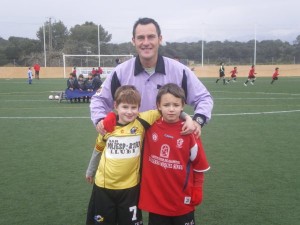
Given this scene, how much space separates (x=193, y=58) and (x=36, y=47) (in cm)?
2790

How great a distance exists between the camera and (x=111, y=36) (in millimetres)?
81562

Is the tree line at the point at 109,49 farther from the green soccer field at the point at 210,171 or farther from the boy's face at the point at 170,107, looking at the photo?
the boy's face at the point at 170,107

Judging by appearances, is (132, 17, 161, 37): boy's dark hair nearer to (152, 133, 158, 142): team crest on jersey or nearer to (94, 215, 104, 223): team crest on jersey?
(152, 133, 158, 142): team crest on jersey

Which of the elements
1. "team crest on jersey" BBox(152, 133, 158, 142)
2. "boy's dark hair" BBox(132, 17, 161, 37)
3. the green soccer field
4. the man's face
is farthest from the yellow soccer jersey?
the green soccer field

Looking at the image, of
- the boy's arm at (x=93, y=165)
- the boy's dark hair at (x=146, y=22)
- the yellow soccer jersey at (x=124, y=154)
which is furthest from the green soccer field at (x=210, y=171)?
the boy's dark hair at (x=146, y=22)

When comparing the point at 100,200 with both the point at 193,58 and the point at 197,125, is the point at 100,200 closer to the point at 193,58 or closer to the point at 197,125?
the point at 197,125

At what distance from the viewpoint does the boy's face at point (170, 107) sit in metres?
3.17

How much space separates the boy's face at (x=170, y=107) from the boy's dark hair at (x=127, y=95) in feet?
0.70

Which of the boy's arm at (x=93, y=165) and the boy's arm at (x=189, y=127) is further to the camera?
the boy's arm at (x=93, y=165)

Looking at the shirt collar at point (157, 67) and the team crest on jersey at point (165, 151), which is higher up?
the shirt collar at point (157, 67)

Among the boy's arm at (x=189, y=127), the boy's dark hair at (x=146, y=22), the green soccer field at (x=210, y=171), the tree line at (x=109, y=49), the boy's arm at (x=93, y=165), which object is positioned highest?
the tree line at (x=109, y=49)

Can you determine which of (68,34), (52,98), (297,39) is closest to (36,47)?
(68,34)

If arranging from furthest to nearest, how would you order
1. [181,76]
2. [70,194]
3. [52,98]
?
[52,98] < [70,194] < [181,76]

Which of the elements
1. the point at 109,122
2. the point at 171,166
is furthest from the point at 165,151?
the point at 109,122
